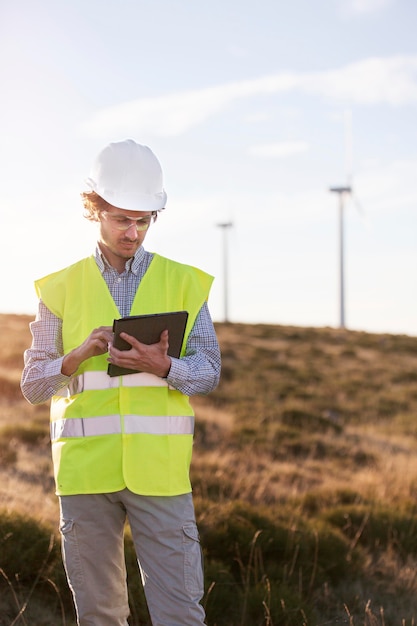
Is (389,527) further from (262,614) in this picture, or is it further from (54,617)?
(54,617)

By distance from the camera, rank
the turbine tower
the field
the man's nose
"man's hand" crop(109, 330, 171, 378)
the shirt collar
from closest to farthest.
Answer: "man's hand" crop(109, 330, 171, 378) < the man's nose < the shirt collar < the field < the turbine tower

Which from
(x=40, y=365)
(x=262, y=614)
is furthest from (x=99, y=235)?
(x=262, y=614)

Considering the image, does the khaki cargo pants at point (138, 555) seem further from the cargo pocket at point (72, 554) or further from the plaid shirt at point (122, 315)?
the plaid shirt at point (122, 315)

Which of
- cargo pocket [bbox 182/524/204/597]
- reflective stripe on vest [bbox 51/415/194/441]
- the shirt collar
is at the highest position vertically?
the shirt collar

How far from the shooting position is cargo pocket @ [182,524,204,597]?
303cm

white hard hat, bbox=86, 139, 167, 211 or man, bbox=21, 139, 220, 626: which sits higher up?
white hard hat, bbox=86, 139, 167, 211

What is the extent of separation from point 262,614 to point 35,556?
1.41 m

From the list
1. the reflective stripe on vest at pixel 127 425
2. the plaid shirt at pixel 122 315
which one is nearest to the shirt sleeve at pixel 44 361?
the plaid shirt at pixel 122 315

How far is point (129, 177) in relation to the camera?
3.16 meters

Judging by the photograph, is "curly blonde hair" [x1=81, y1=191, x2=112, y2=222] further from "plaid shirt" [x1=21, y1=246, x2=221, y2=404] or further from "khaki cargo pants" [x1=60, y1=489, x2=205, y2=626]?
"khaki cargo pants" [x1=60, y1=489, x2=205, y2=626]

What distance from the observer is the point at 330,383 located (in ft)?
64.8

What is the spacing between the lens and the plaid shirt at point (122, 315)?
306 cm

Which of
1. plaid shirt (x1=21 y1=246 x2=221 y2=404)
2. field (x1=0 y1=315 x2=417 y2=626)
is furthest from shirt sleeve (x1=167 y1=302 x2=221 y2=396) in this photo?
field (x1=0 y1=315 x2=417 y2=626)

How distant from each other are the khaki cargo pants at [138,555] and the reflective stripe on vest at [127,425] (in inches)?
9.2
